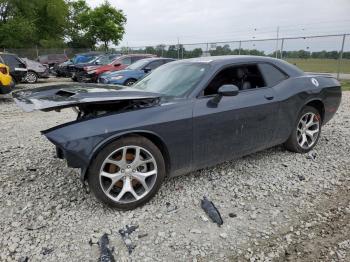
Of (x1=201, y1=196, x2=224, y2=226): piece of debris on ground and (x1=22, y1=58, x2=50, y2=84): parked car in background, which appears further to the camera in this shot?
(x1=22, y1=58, x2=50, y2=84): parked car in background

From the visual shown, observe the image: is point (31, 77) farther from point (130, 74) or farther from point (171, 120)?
point (171, 120)

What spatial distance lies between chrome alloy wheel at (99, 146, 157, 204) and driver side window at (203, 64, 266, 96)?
126 centimetres

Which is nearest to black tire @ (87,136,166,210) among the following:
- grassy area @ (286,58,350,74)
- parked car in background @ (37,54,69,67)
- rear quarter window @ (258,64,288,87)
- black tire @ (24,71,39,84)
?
rear quarter window @ (258,64,288,87)

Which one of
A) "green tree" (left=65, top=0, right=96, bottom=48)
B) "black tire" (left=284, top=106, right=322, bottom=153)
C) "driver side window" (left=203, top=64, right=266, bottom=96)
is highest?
"green tree" (left=65, top=0, right=96, bottom=48)

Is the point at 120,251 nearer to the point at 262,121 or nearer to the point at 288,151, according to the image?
the point at 262,121

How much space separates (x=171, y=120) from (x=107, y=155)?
754 mm

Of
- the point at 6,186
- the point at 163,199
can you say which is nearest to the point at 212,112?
the point at 163,199

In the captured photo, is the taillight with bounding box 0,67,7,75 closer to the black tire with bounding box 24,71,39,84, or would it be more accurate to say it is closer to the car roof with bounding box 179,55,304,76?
the black tire with bounding box 24,71,39,84

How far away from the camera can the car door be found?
11.6 feet

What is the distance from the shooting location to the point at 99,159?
3012mm

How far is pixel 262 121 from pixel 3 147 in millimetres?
4104

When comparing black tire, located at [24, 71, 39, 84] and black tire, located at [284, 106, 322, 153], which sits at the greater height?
black tire, located at [284, 106, 322, 153]

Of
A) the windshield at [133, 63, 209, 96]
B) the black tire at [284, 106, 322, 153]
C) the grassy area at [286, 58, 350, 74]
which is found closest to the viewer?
the windshield at [133, 63, 209, 96]

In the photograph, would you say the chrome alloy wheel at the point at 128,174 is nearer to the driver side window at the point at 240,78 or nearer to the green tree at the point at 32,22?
the driver side window at the point at 240,78
